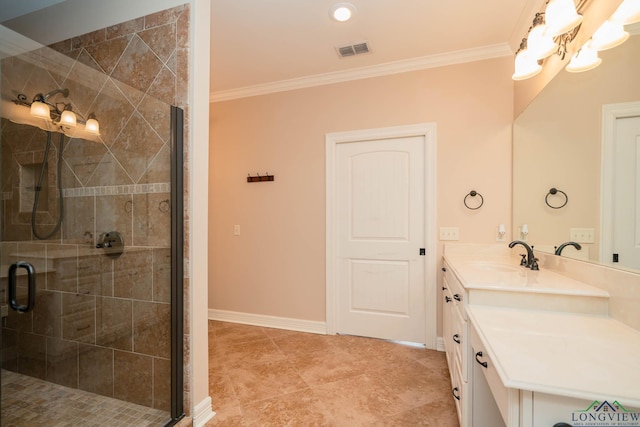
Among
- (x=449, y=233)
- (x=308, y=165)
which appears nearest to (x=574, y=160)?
(x=449, y=233)

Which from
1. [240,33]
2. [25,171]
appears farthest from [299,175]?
[25,171]

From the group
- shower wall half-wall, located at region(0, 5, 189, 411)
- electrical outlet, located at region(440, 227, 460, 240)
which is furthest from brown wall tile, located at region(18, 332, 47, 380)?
electrical outlet, located at region(440, 227, 460, 240)

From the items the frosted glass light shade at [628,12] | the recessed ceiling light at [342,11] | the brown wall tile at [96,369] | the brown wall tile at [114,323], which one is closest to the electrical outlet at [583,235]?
the frosted glass light shade at [628,12]

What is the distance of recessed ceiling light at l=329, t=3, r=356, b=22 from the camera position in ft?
6.71

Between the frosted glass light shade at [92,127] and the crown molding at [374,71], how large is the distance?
188 centimetres

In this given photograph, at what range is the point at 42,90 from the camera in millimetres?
1712

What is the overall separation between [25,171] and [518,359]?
2549 millimetres

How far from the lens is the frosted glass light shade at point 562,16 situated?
1.45 metres

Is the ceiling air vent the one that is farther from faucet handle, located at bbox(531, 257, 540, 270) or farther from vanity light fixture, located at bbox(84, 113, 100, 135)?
faucet handle, located at bbox(531, 257, 540, 270)

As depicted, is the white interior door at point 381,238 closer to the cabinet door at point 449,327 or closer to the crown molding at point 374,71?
the cabinet door at point 449,327

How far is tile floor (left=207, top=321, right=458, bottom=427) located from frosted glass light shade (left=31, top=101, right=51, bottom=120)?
2.04m

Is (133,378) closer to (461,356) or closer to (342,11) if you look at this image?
(461,356)

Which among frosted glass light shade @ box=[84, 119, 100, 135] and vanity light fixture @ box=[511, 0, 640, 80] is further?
frosted glass light shade @ box=[84, 119, 100, 135]

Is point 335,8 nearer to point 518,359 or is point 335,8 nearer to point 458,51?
point 458,51
